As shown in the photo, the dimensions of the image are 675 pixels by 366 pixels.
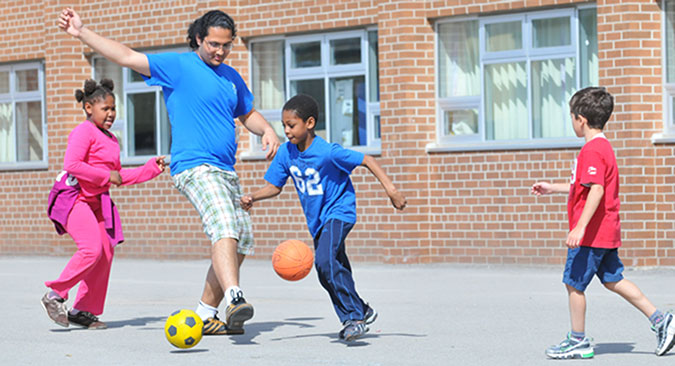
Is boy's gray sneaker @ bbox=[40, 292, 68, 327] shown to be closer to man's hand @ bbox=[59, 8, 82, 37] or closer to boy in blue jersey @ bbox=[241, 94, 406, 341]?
boy in blue jersey @ bbox=[241, 94, 406, 341]

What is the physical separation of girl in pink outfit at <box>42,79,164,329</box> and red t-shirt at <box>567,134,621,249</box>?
3.42 m

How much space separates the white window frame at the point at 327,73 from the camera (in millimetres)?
Result: 17531

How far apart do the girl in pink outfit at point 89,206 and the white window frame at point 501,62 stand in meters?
7.45

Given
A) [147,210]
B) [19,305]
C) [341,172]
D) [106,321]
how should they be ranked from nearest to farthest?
[341,172] → [106,321] → [19,305] → [147,210]

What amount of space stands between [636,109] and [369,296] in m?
4.68

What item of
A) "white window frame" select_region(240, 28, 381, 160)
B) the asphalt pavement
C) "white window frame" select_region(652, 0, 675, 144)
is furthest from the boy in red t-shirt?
"white window frame" select_region(240, 28, 381, 160)

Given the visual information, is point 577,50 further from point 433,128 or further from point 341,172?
point 341,172

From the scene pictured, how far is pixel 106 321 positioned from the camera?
1029cm

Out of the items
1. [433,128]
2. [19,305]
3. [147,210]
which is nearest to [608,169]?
[19,305]

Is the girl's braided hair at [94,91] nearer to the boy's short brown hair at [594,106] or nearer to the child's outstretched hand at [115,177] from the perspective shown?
the child's outstretched hand at [115,177]

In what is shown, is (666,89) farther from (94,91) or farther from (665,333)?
(665,333)

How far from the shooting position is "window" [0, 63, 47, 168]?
70.3ft

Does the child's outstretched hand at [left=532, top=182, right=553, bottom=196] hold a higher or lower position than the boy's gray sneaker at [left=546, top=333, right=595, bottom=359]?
higher

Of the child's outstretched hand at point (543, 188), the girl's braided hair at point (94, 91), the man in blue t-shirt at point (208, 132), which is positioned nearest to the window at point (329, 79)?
the girl's braided hair at point (94, 91)
